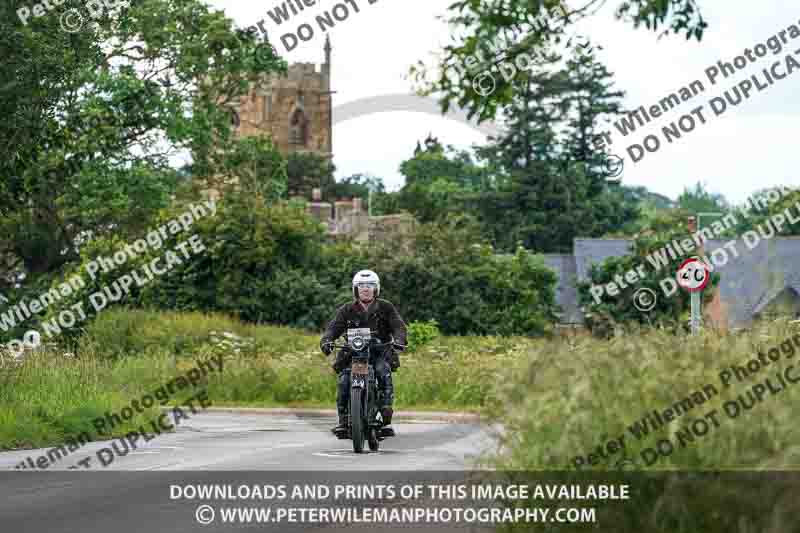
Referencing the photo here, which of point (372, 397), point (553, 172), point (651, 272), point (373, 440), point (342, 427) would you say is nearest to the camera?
point (372, 397)

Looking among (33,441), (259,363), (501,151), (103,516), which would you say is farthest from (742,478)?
(501,151)

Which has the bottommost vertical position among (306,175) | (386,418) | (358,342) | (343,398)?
(386,418)

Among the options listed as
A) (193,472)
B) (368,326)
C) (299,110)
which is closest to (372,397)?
(368,326)

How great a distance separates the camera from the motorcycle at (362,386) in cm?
1585

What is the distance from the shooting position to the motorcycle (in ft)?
52.0

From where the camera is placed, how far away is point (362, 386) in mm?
15828

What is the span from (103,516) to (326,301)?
118 ft

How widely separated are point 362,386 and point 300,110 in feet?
498

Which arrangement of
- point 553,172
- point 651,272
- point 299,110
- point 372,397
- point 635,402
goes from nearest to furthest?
point 635,402 → point 372,397 → point 651,272 → point 553,172 → point 299,110

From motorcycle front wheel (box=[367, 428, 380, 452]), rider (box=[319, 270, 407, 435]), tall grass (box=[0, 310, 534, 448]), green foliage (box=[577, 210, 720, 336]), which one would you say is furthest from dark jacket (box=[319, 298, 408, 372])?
green foliage (box=[577, 210, 720, 336])

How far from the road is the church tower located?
142 meters

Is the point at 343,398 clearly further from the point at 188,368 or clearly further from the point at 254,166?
the point at 254,166

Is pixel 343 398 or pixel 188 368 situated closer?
pixel 343 398

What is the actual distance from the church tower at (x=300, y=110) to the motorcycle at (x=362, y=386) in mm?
146535
